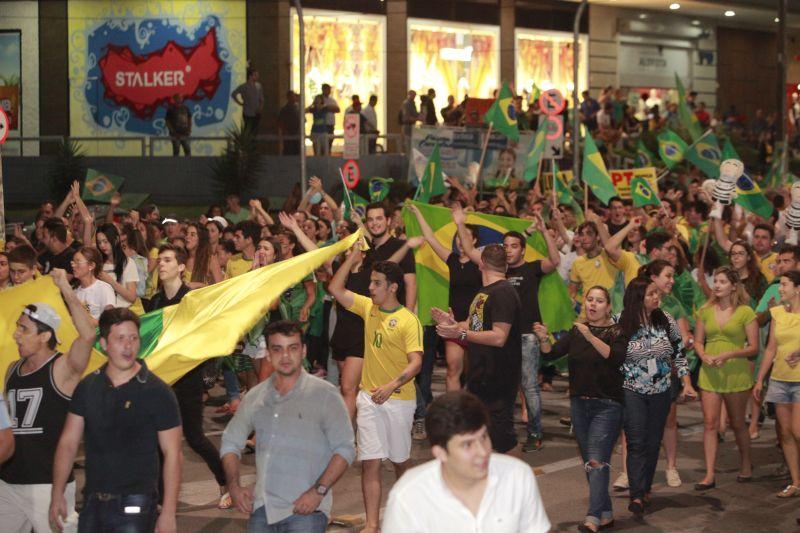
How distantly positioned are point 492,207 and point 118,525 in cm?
1333

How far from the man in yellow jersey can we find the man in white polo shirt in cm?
371

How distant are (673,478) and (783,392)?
43.7 inches

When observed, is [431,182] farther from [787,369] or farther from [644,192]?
[787,369]

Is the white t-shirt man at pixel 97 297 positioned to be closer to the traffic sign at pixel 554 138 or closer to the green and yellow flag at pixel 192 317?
the green and yellow flag at pixel 192 317

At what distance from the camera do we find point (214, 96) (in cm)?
3158

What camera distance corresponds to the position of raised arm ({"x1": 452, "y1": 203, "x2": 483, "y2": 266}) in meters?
11.2

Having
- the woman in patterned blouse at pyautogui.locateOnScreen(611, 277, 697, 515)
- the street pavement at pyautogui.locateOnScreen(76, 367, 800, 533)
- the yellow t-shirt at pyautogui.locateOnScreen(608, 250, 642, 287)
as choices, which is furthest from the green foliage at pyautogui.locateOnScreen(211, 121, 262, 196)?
the woman in patterned blouse at pyautogui.locateOnScreen(611, 277, 697, 515)

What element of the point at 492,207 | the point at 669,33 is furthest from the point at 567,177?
the point at 669,33

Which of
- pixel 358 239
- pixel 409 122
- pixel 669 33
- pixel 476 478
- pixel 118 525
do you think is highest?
pixel 669 33

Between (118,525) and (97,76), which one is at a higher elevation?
(97,76)

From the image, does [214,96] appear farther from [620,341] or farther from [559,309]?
[620,341]

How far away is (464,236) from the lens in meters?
11.4

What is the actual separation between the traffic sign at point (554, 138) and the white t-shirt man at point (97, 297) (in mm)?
11143

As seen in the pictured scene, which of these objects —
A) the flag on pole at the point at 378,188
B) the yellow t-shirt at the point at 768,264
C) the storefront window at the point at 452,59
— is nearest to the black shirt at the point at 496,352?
the yellow t-shirt at the point at 768,264
